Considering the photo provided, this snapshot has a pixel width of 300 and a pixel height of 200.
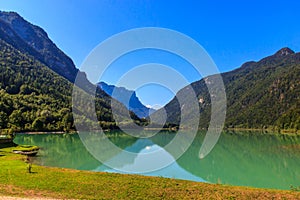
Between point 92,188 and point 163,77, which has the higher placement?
point 163,77

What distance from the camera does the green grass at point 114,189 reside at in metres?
16.6

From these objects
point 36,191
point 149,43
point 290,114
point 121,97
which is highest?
point 290,114

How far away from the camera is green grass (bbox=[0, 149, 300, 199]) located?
54.4ft

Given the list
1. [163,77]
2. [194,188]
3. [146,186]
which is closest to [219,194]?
[194,188]

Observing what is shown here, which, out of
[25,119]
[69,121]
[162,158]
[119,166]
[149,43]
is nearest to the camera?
[149,43]

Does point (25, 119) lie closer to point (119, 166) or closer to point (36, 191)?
point (119, 166)

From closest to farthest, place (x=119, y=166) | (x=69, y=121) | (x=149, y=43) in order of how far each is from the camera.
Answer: (x=149, y=43) → (x=119, y=166) → (x=69, y=121)

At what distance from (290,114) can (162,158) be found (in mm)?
189843

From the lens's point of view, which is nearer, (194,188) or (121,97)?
(194,188)

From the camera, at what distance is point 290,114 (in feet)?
617

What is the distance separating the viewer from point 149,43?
16.1m

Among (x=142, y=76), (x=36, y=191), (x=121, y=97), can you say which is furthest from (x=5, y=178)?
(x=142, y=76)

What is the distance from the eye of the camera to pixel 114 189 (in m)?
17.8

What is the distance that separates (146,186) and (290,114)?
643 ft
